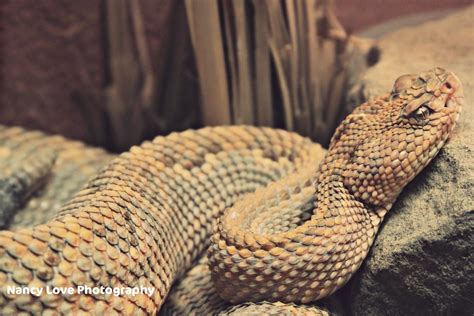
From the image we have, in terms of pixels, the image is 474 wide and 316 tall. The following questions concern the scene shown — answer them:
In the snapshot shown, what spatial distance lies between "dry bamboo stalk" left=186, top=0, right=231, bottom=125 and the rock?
2.88 feet

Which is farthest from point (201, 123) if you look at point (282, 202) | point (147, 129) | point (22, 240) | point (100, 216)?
point (22, 240)

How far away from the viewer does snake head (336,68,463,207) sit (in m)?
1.76

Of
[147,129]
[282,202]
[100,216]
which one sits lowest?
[147,129]

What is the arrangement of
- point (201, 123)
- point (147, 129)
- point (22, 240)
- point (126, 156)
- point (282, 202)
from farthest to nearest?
1. point (147, 129)
2. point (201, 123)
3. point (126, 156)
4. point (282, 202)
5. point (22, 240)

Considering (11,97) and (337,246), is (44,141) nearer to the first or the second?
(11,97)

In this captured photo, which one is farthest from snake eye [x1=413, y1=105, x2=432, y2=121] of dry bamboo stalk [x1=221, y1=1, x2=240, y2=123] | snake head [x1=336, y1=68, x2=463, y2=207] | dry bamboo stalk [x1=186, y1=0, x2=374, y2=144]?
dry bamboo stalk [x1=221, y1=1, x2=240, y2=123]

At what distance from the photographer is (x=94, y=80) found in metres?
3.04

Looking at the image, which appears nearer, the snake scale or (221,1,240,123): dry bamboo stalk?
the snake scale

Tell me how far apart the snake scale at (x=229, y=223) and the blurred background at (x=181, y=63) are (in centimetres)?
32

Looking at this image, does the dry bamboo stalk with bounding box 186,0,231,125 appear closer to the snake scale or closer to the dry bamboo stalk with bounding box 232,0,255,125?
the dry bamboo stalk with bounding box 232,0,255,125

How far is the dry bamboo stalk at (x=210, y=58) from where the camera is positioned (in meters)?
2.31

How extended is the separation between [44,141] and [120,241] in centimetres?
110

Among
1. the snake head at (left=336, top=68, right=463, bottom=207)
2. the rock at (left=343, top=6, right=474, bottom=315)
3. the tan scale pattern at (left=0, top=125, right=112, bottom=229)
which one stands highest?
the snake head at (left=336, top=68, right=463, bottom=207)

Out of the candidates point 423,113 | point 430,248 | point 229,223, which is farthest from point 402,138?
point 229,223
